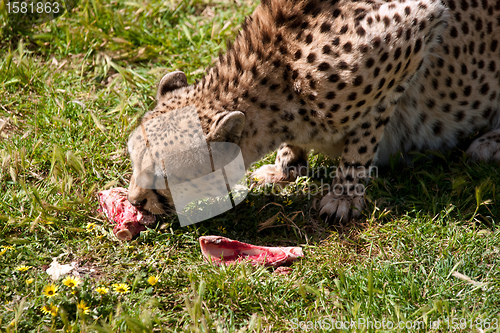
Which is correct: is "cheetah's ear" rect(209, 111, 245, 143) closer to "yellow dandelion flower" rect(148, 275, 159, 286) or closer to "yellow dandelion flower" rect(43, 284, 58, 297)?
"yellow dandelion flower" rect(148, 275, 159, 286)

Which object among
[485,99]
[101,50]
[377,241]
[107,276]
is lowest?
[377,241]

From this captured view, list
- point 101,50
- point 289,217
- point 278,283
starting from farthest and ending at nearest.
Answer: point 101,50 → point 289,217 → point 278,283

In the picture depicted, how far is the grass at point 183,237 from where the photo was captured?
3.12 meters

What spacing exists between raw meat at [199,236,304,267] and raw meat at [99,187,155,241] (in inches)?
19.0

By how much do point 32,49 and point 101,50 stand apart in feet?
2.51

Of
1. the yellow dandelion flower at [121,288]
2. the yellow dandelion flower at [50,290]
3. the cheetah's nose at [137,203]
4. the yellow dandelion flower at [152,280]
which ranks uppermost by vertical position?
the cheetah's nose at [137,203]

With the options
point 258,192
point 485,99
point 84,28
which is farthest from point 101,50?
point 485,99

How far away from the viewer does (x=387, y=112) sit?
12.8 ft

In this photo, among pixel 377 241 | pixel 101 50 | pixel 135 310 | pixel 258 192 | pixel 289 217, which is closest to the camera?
pixel 135 310

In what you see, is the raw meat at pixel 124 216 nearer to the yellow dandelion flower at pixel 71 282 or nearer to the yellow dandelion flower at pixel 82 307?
the yellow dandelion flower at pixel 71 282

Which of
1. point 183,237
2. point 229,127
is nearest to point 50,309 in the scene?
point 183,237

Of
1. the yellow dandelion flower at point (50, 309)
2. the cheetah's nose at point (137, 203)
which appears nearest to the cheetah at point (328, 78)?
the cheetah's nose at point (137, 203)

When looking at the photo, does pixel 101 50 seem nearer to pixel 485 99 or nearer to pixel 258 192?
pixel 258 192

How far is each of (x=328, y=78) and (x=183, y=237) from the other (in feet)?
4.82
